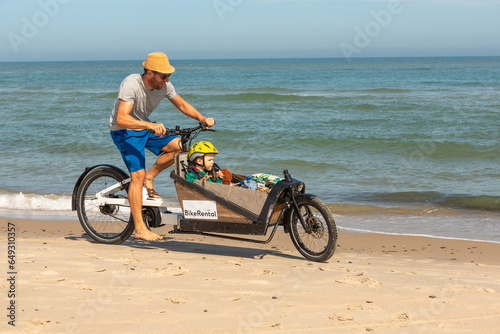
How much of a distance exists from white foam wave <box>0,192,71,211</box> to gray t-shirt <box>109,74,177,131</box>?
3.59 metres

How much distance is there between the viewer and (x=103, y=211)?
19.1 ft

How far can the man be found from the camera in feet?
16.6

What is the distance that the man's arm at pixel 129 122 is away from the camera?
4927 mm

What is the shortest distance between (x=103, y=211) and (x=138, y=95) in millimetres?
1346

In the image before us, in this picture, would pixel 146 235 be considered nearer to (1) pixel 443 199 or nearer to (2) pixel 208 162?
(2) pixel 208 162

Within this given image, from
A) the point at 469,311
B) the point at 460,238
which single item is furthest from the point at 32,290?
the point at 460,238

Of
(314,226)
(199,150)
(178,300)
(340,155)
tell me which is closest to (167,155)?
(199,150)

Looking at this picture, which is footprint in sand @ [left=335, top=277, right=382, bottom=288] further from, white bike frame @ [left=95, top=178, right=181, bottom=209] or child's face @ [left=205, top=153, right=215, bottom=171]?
white bike frame @ [left=95, top=178, right=181, bottom=209]

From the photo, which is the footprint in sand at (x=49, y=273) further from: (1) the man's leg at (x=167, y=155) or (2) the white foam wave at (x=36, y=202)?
(2) the white foam wave at (x=36, y=202)

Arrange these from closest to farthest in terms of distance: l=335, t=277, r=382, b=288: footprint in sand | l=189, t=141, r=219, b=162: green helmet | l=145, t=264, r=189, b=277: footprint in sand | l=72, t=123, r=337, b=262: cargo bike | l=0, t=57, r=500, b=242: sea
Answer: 1. l=335, t=277, r=382, b=288: footprint in sand
2. l=145, t=264, r=189, b=277: footprint in sand
3. l=72, t=123, r=337, b=262: cargo bike
4. l=189, t=141, r=219, b=162: green helmet
5. l=0, t=57, r=500, b=242: sea

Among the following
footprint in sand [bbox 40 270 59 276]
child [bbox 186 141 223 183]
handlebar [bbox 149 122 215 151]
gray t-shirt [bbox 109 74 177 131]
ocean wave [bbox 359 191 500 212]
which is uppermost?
gray t-shirt [bbox 109 74 177 131]

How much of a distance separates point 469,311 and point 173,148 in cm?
303

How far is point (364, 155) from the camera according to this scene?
13.4 meters

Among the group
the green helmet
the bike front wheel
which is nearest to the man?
the green helmet
